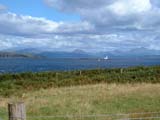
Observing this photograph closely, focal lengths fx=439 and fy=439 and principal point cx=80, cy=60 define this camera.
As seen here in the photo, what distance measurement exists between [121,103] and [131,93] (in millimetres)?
3260

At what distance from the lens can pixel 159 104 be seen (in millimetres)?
18516

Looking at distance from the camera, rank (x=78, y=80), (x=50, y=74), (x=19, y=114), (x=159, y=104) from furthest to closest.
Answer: (x=50, y=74) < (x=78, y=80) < (x=159, y=104) < (x=19, y=114)

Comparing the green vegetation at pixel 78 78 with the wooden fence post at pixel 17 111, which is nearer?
the wooden fence post at pixel 17 111

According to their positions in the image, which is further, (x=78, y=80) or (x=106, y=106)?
(x=78, y=80)

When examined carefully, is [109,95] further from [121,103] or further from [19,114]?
[19,114]

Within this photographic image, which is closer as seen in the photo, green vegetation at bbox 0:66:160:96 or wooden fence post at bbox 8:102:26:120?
wooden fence post at bbox 8:102:26:120

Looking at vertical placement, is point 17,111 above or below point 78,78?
above

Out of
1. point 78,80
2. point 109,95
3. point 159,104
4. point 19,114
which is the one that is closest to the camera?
point 19,114

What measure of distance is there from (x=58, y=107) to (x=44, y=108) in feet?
1.87

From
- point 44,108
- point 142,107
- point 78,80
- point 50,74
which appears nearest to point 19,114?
point 44,108

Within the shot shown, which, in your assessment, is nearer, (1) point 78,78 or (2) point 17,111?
(2) point 17,111

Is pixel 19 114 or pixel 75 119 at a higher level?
pixel 19 114

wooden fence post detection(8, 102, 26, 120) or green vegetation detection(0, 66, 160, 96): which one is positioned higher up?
wooden fence post detection(8, 102, 26, 120)

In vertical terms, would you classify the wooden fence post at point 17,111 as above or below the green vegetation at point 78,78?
above
